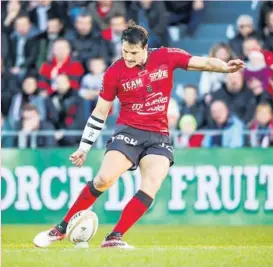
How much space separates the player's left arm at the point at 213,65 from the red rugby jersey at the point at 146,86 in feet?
0.23

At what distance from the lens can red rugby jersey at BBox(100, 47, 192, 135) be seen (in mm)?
12602

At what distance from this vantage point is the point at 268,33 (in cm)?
2052

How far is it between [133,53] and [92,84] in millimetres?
7779

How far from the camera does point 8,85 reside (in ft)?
68.3

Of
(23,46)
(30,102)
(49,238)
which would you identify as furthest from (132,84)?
(23,46)

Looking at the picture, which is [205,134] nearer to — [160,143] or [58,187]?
[58,187]

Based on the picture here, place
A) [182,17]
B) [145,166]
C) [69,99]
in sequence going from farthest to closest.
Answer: [182,17] → [69,99] → [145,166]

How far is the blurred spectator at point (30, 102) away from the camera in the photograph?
19.9 m

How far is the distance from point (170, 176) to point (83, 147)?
5.72 metres

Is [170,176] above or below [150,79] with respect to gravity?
below

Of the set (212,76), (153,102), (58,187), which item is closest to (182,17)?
(212,76)

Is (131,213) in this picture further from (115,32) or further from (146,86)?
(115,32)

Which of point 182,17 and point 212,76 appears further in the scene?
point 182,17

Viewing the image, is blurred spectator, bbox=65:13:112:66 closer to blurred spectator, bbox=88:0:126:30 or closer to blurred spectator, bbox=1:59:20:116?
blurred spectator, bbox=88:0:126:30
